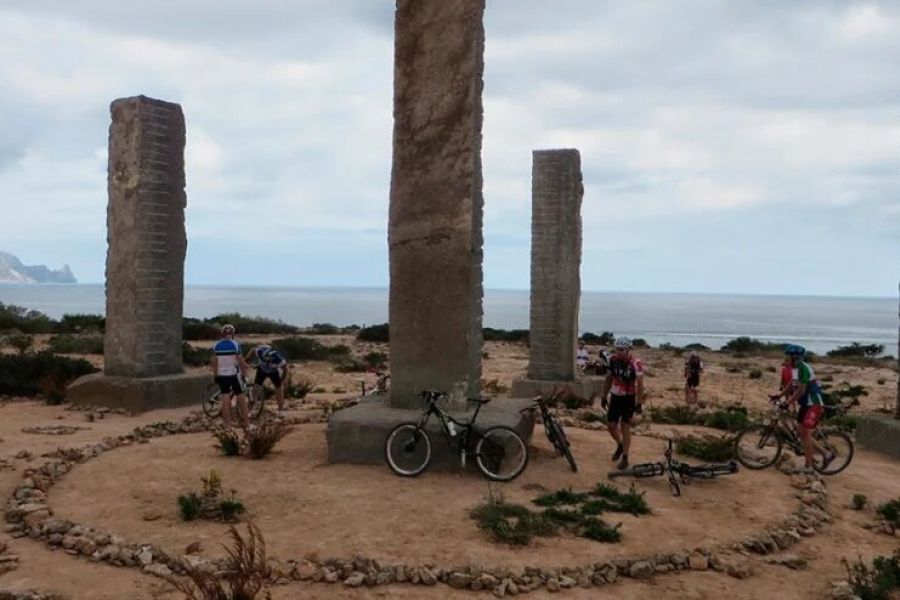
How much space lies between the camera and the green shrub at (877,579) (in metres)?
6.20

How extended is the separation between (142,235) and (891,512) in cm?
1324

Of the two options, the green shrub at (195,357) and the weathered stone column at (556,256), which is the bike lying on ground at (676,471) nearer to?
the weathered stone column at (556,256)

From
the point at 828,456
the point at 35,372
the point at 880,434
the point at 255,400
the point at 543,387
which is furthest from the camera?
the point at 35,372

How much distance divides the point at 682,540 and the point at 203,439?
24.7 feet

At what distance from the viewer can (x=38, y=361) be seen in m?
17.7

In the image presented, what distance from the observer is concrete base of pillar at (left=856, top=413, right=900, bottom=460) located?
1263 centimetres

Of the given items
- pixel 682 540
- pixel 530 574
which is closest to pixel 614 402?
pixel 682 540

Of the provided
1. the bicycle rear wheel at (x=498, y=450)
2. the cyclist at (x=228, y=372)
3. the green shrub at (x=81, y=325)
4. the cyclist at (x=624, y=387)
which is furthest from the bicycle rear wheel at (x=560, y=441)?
the green shrub at (x=81, y=325)

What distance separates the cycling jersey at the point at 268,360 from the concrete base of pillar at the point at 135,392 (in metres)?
2.41

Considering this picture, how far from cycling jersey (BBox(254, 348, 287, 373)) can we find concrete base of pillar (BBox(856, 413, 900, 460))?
10.4 metres

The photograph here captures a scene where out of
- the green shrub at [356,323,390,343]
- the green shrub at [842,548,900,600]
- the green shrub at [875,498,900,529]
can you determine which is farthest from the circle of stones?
the green shrub at [356,323,390,343]

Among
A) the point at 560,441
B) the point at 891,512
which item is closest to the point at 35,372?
the point at 560,441

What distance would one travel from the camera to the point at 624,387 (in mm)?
10156

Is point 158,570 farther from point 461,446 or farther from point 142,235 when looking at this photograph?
point 142,235
